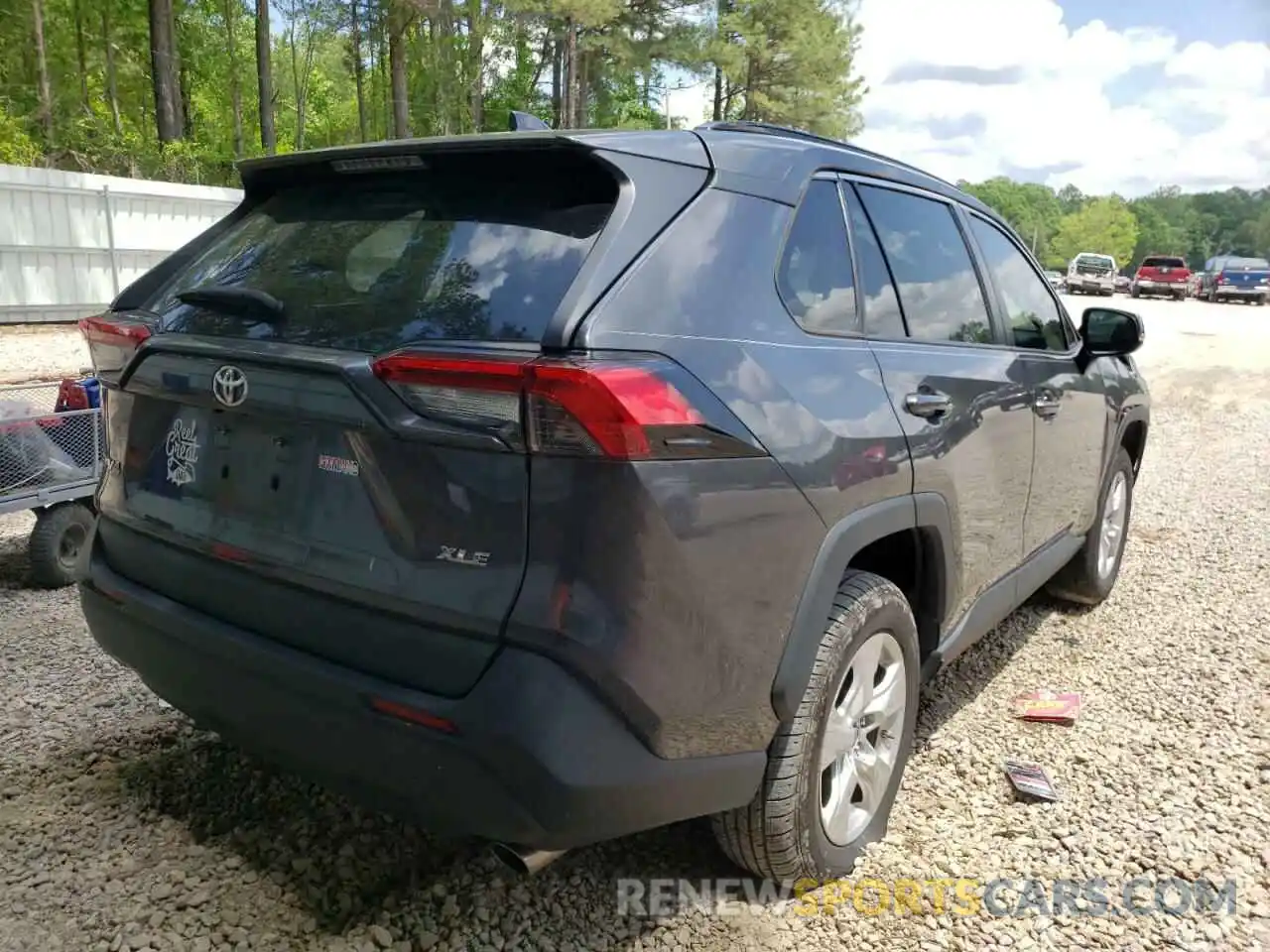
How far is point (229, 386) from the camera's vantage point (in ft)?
6.83

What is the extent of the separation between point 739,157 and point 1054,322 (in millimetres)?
2310

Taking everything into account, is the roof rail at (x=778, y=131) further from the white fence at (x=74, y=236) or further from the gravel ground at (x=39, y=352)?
the white fence at (x=74, y=236)

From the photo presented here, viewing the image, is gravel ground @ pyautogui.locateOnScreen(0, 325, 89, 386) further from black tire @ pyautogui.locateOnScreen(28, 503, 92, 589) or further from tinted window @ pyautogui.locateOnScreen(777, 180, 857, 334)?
tinted window @ pyautogui.locateOnScreen(777, 180, 857, 334)

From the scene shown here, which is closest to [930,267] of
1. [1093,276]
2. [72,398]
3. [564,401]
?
[564,401]

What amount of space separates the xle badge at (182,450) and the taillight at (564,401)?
0.66 metres

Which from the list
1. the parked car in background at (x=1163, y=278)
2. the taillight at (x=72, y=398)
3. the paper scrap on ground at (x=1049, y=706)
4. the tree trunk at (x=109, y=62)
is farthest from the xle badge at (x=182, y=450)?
the parked car in background at (x=1163, y=278)

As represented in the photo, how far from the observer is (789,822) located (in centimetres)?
222

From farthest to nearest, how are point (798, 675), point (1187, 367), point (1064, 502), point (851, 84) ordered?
point (851, 84)
point (1187, 367)
point (1064, 502)
point (798, 675)

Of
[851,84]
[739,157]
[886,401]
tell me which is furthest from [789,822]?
[851,84]

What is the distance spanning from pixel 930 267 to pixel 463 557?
194cm

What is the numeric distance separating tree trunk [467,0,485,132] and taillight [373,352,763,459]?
29933 millimetres

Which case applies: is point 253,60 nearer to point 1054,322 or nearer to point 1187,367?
point 1187,367

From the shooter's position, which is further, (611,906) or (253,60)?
(253,60)

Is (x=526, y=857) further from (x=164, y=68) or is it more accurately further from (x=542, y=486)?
(x=164, y=68)
